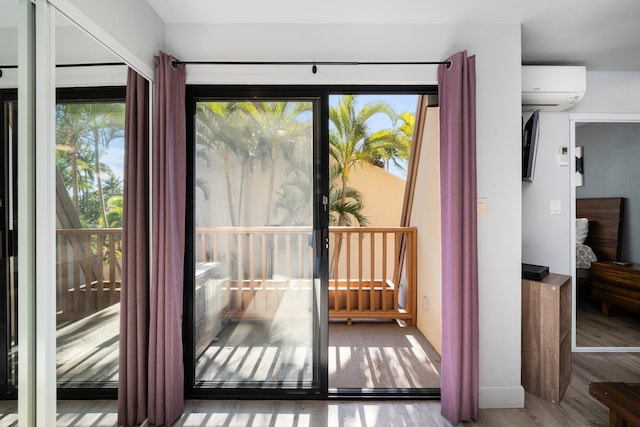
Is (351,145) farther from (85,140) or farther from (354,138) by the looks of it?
(85,140)

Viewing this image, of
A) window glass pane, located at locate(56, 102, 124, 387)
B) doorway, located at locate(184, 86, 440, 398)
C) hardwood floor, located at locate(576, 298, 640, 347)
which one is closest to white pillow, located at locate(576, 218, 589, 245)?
hardwood floor, located at locate(576, 298, 640, 347)

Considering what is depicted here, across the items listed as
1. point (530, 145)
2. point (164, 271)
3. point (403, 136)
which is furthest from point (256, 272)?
point (403, 136)

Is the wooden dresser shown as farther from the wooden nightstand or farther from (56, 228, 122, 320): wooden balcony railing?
(56, 228, 122, 320): wooden balcony railing

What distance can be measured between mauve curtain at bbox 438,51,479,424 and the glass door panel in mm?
A: 867

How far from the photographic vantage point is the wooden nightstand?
2.87 metres

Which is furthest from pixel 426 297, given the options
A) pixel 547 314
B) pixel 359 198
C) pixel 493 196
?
pixel 359 198

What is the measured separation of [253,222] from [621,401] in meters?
2.24

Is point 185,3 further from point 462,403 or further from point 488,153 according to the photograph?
point 462,403

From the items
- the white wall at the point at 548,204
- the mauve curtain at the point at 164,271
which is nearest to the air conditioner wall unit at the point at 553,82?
the white wall at the point at 548,204

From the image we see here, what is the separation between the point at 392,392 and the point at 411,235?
1710mm

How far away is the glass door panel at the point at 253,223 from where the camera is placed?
7.08ft

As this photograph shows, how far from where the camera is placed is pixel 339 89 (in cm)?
212

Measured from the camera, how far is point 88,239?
1.52 metres

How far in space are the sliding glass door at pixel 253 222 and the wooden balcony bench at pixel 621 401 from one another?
5.22 feet
